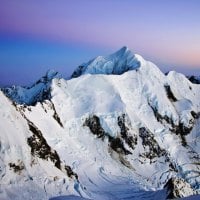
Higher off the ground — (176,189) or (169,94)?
(176,189)

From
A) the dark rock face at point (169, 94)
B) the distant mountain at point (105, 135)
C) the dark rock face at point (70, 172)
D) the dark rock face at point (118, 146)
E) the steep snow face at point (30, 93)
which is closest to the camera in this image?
the distant mountain at point (105, 135)

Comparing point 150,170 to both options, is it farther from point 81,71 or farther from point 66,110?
point 81,71

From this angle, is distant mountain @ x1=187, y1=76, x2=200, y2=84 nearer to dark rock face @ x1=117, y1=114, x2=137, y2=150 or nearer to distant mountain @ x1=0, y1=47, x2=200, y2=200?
distant mountain @ x1=0, y1=47, x2=200, y2=200

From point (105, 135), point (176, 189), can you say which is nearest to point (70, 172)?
point (176, 189)

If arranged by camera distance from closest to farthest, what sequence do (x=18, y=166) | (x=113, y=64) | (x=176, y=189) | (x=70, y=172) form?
(x=18, y=166)
(x=176, y=189)
(x=70, y=172)
(x=113, y=64)

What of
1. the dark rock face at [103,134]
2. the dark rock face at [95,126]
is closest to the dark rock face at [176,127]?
the dark rock face at [103,134]

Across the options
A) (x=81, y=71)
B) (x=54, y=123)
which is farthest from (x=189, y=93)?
(x=54, y=123)

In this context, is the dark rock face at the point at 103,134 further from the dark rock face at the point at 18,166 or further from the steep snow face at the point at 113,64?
the dark rock face at the point at 18,166

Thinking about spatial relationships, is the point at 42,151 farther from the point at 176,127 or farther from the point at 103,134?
the point at 176,127
